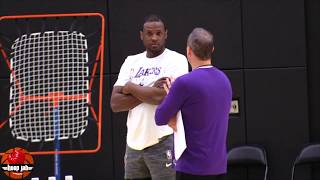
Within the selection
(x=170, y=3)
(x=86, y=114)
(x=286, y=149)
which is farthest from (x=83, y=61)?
(x=286, y=149)

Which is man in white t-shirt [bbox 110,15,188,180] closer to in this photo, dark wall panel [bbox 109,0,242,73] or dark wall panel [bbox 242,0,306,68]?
dark wall panel [bbox 109,0,242,73]

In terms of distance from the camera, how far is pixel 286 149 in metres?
6.58

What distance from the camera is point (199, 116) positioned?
3.57 meters

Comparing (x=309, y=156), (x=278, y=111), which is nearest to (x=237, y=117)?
(x=278, y=111)

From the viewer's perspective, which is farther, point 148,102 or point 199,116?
point 148,102

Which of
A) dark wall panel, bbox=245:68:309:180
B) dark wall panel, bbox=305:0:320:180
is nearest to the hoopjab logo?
dark wall panel, bbox=245:68:309:180

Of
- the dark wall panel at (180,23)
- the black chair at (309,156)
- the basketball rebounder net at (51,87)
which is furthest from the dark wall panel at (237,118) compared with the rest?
the basketball rebounder net at (51,87)

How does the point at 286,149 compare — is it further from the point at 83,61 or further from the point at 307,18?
the point at 83,61

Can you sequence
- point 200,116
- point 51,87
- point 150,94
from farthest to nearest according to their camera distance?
1. point 51,87
2. point 150,94
3. point 200,116

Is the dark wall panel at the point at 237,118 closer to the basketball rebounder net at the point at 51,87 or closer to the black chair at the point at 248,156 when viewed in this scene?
the black chair at the point at 248,156

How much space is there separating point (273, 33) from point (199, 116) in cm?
322

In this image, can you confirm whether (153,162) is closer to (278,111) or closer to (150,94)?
(150,94)

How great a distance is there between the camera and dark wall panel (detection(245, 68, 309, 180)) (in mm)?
6531

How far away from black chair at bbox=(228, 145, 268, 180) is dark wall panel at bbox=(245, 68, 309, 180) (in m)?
0.29
